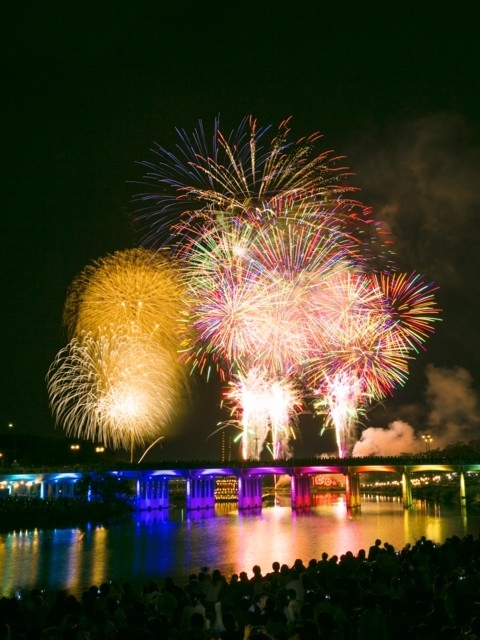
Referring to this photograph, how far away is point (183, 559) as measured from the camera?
40.4 metres

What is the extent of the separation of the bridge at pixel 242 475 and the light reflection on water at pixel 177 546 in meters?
24.7

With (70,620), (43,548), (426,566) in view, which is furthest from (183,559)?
(70,620)

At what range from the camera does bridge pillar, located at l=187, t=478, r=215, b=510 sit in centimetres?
10869

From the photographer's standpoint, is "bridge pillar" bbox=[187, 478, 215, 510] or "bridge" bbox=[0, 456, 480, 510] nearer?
"bridge" bbox=[0, 456, 480, 510]

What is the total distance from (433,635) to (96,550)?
38.4 m

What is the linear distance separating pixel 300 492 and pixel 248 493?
8.53m

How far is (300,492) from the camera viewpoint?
4259 inches

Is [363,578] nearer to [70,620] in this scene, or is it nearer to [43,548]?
[70,620]

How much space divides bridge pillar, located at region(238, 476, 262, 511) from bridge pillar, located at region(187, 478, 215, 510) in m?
8.40

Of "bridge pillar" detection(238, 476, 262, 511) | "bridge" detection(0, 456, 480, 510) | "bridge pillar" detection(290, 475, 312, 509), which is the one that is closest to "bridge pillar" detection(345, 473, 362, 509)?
"bridge" detection(0, 456, 480, 510)

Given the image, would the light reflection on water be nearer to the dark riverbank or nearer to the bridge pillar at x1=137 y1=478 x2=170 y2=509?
the dark riverbank

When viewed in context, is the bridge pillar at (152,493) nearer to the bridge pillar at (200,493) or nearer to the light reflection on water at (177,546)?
the bridge pillar at (200,493)

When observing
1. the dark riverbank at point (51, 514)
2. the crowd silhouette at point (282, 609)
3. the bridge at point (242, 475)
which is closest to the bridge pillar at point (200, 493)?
the bridge at point (242, 475)

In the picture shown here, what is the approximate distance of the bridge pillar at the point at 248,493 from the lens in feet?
345
